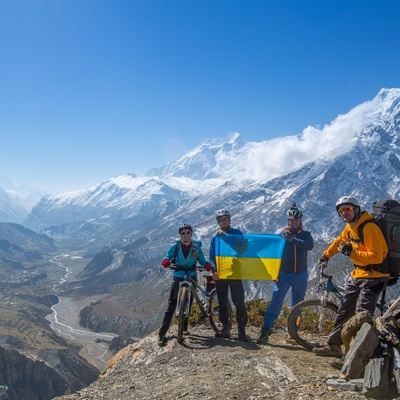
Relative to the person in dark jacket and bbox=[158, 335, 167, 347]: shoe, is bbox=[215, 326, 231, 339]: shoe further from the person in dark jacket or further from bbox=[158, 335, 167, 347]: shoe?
bbox=[158, 335, 167, 347]: shoe

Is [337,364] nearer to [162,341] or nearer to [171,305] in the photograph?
[171,305]

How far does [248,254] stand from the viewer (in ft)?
46.3

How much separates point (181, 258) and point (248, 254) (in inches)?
107

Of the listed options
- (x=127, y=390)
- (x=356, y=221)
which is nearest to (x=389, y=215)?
(x=356, y=221)

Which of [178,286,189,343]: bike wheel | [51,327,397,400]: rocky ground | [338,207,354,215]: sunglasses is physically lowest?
[51,327,397,400]: rocky ground

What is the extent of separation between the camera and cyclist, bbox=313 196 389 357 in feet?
28.9

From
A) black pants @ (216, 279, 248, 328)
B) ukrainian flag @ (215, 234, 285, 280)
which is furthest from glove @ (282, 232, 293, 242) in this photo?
black pants @ (216, 279, 248, 328)

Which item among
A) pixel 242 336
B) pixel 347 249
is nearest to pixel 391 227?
pixel 347 249

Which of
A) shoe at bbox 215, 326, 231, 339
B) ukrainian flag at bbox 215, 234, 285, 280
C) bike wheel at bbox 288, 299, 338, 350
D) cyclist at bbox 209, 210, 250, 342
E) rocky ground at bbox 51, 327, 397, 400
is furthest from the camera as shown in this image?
ukrainian flag at bbox 215, 234, 285, 280

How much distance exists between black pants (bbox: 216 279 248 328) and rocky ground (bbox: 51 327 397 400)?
0.75 meters

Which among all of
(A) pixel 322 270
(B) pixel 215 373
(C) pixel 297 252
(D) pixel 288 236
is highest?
(D) pixel 288 236

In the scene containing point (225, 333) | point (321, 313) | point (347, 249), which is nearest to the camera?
point (347, 249)

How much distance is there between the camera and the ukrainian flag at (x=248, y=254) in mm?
13711

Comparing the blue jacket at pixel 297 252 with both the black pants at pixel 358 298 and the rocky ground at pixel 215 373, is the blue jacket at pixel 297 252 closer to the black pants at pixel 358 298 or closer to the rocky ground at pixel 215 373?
the rocky ground at pixel 215 373
